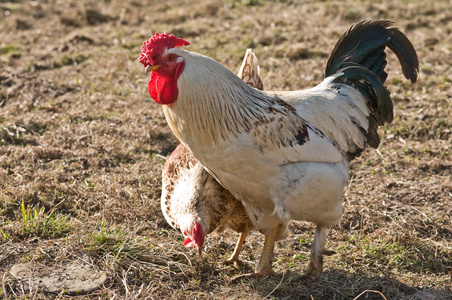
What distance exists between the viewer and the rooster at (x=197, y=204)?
4043mm

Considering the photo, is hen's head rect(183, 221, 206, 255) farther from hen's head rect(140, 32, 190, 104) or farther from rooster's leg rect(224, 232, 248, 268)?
hen's head rect(140, 32, 190, 104)

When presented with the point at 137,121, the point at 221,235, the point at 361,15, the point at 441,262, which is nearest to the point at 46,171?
the point at 137,121

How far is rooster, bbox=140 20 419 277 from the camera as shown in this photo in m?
3.74

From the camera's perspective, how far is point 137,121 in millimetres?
6469

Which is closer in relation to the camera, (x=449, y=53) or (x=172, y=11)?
(x=449, y=53)

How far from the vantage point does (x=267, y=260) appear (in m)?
4.15

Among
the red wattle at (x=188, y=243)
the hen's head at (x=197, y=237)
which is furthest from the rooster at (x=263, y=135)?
the red wattle at (x=188, y=243)

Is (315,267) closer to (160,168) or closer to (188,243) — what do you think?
(188,243)

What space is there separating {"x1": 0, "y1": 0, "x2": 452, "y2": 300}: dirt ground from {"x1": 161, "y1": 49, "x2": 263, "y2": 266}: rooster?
27 centimetres

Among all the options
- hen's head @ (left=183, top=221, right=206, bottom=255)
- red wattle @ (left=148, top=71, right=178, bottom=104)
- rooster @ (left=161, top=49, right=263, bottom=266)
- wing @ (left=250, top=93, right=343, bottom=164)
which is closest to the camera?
red wattle @ (left=148, top=71, right=178, bottom=104)

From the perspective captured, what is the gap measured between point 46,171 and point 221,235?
1.93 meters


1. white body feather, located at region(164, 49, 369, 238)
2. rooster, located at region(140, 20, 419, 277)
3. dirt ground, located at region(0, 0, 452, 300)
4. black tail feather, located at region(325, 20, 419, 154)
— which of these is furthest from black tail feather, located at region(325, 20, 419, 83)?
dirt ground, located at region(0, 0, 452, 300)

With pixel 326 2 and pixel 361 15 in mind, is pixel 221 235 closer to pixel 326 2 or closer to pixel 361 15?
pixel 361 15

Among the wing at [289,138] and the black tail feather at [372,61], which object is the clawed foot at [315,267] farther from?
the black tail feather at [372,61]
